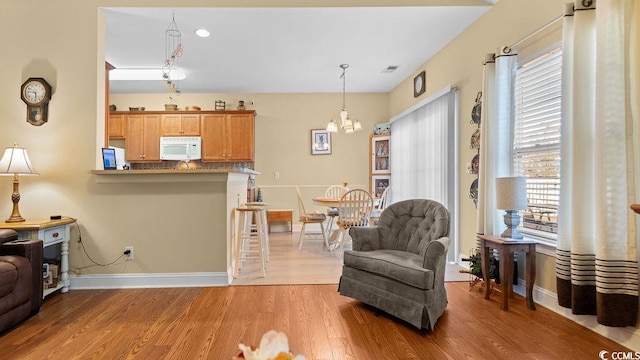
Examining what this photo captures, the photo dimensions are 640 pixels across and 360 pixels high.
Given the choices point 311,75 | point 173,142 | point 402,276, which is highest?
point 311,75

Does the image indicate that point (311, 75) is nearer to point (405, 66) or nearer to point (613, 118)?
point (405, 66)

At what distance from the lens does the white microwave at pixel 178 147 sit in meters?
5.77

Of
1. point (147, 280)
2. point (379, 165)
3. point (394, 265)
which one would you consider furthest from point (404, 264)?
point (379, 165)

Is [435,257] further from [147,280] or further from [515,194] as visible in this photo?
[147,280]

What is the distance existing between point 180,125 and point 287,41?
9.48ft

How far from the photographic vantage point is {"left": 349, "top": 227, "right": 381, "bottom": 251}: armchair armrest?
8.89 feet

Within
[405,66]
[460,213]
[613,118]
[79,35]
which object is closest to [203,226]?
[79,35]

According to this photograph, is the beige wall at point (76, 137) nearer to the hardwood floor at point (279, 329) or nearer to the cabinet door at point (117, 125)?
the hardwood floor at point (279, 329)

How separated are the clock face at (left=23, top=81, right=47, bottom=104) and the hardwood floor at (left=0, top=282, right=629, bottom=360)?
1804 millimetres

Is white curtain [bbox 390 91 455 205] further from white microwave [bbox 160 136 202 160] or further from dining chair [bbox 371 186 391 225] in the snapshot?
white microwave [bbox 160 136 202 160]

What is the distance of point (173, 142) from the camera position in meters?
5.78

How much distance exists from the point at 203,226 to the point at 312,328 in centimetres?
149

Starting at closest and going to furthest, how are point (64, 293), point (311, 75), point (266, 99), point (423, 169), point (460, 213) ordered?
point (64, 293)
point (460, 213)
point (423, 169)
point (311, 75)
point (266, 99)

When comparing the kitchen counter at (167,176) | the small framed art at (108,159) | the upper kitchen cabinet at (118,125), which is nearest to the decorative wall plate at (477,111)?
the kitchen counter at (167,176)
